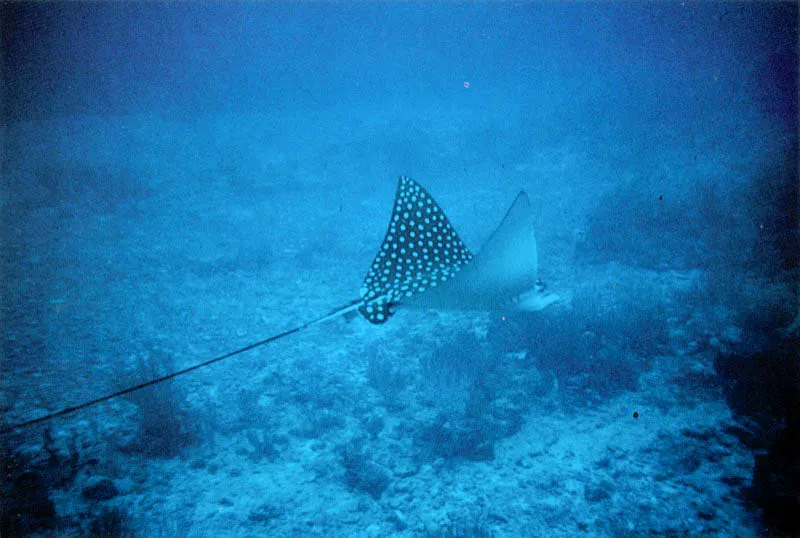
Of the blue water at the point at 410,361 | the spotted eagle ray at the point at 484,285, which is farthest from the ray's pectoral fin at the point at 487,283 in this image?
the blue water at the point at 410,361

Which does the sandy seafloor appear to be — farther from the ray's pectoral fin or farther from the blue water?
the ray's pectoral fin

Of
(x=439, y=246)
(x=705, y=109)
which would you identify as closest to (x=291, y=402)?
(x=439, y=246)

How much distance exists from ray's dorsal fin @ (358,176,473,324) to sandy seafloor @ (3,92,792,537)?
1609 millimetres

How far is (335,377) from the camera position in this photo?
197 inches

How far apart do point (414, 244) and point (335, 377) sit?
7.63ft

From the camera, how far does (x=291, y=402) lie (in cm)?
459

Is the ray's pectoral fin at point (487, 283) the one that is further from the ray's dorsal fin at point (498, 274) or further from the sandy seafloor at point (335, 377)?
the sandy seafloor at point (335, 377)

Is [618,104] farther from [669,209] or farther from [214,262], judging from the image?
[214,262]

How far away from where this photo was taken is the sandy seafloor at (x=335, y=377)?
321 cm

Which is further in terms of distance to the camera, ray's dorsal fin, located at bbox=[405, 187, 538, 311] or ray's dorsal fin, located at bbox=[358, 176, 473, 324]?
ray's dorsal fin, located at bbox=[358, 176, 473, 324]

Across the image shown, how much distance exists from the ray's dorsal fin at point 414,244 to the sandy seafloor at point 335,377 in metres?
1.61

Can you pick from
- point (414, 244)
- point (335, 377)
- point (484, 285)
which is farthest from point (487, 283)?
point (335, 377)

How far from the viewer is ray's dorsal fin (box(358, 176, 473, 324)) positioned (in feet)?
13.1

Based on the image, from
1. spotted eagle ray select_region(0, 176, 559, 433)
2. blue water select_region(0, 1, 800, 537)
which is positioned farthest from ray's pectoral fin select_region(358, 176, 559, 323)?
blue water select_region(0, 1, 800, 537)
